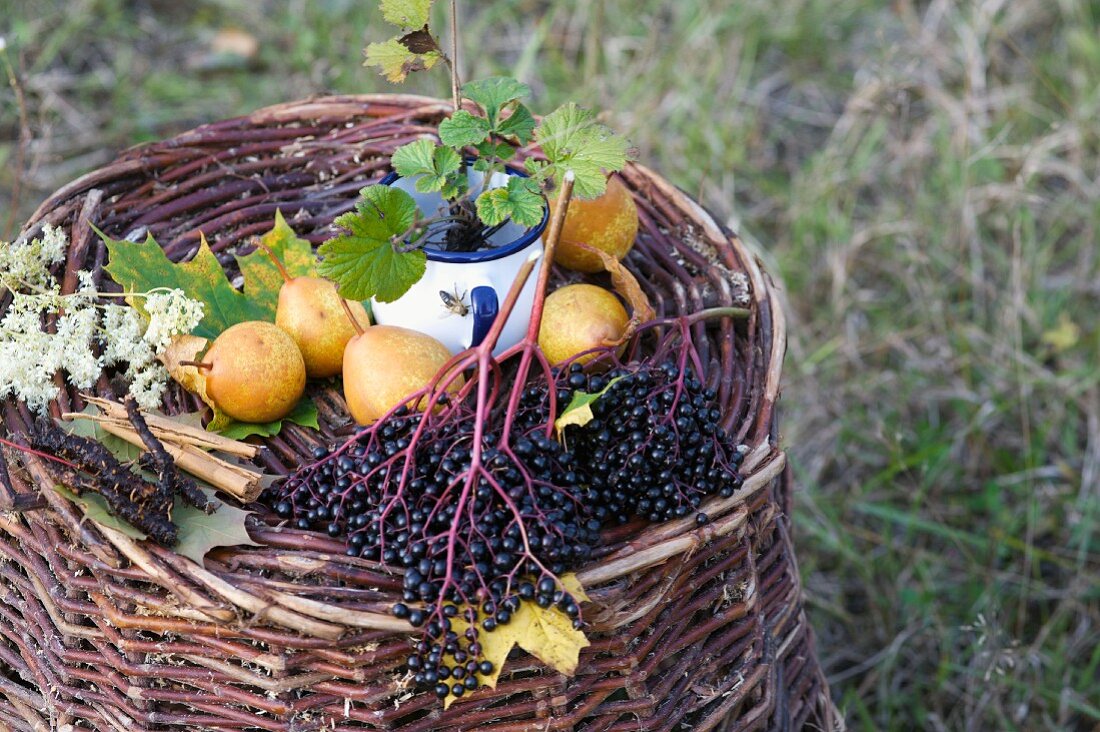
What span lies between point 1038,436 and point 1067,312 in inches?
15.6

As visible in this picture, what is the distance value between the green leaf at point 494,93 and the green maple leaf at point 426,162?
70 millimetres

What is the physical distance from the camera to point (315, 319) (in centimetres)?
135

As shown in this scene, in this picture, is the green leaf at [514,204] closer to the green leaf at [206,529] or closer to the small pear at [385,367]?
the small pear at [385,367]

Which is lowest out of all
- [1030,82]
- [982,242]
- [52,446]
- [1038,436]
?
[1038,436]

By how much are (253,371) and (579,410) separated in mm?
405

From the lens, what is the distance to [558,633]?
3.40 feet

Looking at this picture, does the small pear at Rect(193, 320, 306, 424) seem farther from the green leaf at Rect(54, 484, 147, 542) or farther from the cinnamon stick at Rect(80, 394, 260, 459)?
the green leaf at Rect(54, 484, 147, 542)

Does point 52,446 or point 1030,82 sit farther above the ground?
point 52,446

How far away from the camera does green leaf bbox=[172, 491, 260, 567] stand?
1.09 meters

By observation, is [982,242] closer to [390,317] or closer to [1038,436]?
[1038,436]

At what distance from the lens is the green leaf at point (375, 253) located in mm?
1205

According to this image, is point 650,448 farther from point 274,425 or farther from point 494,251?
point 274,425

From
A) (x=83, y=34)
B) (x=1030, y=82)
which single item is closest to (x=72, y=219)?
(x=83, y=34)

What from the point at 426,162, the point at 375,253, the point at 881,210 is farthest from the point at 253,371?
the point at 881,210
